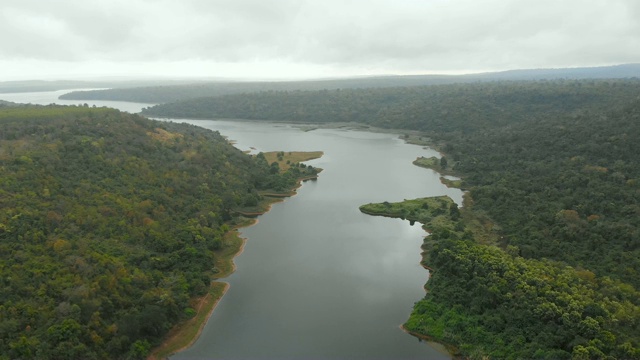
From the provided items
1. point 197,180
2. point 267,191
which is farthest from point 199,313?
point 267,191

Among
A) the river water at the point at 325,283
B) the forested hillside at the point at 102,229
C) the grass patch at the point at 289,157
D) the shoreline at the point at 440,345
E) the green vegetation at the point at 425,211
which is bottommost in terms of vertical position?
the shoreline at the point at 440,345

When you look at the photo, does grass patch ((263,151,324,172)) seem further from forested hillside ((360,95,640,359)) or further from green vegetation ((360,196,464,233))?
forested hillside ((360,95,640,359))

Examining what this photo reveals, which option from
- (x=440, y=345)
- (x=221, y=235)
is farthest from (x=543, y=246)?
(x=221, y=235)

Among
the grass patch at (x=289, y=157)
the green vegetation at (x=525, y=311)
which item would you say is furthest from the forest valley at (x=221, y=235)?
the grass patch at (x=289, y=157)

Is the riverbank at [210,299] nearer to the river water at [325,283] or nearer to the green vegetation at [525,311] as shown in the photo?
the river water at [325,283]

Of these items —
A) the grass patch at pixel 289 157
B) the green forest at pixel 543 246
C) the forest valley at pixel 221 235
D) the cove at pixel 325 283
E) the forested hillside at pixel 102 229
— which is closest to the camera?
the forested hillside at pixel 102 229

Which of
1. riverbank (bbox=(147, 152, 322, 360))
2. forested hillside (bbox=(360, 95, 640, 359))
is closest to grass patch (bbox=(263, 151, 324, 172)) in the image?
riverbank (bbox=(147, 152, 322, 360))

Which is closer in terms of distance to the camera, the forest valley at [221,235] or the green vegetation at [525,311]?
the green vegetation at [525,311]
